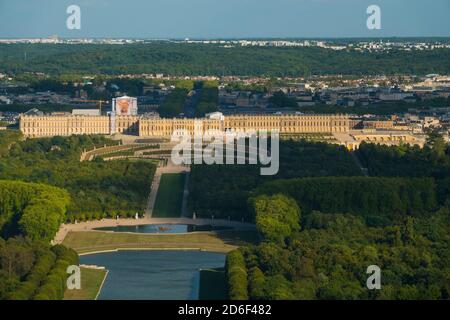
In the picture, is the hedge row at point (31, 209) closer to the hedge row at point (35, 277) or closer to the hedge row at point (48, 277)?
the hedge row at point (48, 277)

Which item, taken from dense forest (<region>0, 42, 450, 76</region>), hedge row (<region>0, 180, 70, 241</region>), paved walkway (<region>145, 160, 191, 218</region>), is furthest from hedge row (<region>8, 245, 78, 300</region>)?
dense forest (<region>0, 42, 450, 76</region>)

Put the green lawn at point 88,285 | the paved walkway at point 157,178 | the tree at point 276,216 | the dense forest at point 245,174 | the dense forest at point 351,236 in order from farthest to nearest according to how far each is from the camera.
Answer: the paved walkway at point 157,178 < the dense forest at point 245,174 < the tree at point 276,216 < the green lawn at point 88,285 < the dense forest at point 351,236

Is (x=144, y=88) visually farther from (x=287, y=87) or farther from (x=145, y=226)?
(x=145, y=226)

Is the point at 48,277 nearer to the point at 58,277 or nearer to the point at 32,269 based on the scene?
the point at 58,277

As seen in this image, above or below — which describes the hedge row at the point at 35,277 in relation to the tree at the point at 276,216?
above

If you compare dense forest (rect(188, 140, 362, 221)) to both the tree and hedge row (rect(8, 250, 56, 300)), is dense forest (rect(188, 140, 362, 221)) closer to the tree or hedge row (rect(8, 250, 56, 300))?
the tree

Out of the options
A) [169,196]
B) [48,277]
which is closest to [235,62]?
[169,196]

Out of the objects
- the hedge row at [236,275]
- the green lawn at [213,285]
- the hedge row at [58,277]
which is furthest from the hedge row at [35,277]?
the hedge row at [236,275]
